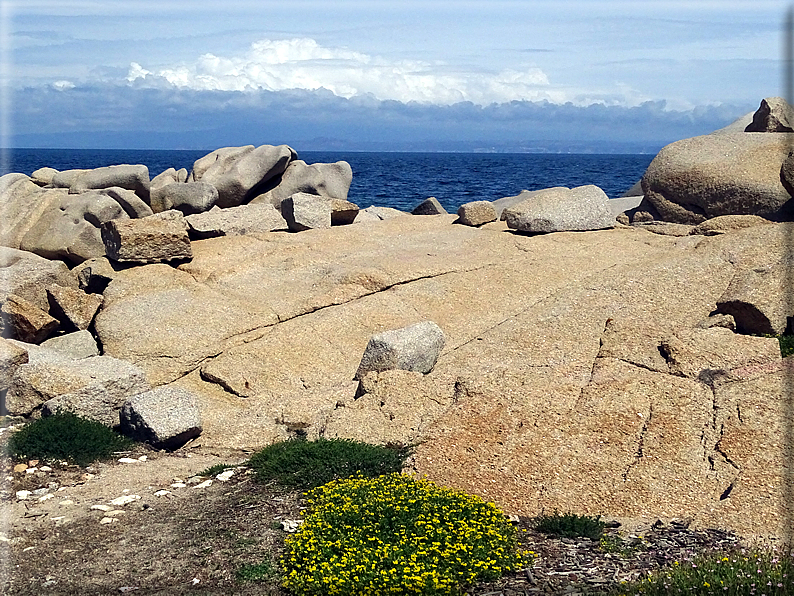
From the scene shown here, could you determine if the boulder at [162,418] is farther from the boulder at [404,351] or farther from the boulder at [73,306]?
the boulder at [73,306]

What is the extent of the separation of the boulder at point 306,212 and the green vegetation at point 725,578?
12.8 metres

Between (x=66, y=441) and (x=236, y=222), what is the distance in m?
8.56

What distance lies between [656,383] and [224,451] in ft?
19.0

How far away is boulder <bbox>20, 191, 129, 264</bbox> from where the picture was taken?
17.6m

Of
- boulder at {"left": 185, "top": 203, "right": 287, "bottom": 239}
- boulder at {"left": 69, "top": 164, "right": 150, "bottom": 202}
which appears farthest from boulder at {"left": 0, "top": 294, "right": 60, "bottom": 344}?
boulder at {"left": 69, "top": 164, "right": 150, "bottom": 202}

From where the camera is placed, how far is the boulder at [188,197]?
20.1m

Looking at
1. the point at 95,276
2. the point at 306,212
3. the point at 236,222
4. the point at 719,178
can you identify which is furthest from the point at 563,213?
the point at 95,276

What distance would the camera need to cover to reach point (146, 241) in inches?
625

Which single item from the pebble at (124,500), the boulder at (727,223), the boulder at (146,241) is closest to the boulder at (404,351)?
the pebble at (124,500)

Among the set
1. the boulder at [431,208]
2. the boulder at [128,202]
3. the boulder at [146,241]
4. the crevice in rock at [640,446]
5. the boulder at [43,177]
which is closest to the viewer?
the crevice in rock at [640,446]

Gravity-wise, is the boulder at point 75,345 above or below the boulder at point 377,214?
below

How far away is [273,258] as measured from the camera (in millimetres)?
16453

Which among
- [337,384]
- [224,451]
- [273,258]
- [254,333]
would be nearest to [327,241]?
[273,258]

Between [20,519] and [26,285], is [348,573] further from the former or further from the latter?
[26,285]
